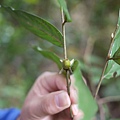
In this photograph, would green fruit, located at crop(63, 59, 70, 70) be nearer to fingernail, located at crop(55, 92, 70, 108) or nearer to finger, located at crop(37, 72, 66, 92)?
fingernail, located at crop(55, 92, 70, 108)

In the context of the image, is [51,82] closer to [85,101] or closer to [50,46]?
[85,101]

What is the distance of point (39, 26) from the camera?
45cm

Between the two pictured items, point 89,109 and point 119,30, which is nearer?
point 89,109

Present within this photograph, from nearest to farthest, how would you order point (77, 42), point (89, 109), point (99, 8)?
1. point (89, 109)
2. point (99, 8)
3. point (77, 42)

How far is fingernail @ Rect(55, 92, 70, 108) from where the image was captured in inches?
19.1

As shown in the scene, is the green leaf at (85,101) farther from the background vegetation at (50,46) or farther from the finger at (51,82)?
the background vegetation at (50,46)

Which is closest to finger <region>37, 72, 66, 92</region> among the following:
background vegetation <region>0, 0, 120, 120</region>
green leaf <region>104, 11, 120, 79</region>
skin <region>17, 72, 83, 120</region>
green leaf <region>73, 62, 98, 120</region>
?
skin <region>17, 72, 83, 120</region>

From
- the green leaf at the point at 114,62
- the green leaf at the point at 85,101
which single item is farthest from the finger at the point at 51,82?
the green leaf at the point at 85,101

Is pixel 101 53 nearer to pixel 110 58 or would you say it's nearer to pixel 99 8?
pixel 99 8

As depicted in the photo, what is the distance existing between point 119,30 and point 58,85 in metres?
0.25

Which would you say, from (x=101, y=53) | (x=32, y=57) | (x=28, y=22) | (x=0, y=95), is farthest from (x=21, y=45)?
(x=28, y=22)

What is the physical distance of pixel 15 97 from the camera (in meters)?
1.57

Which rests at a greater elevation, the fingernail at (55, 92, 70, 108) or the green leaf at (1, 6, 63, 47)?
the green leaf at (1, 6, 63, 47)

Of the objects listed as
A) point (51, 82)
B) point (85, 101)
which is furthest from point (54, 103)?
point (85, 101)
